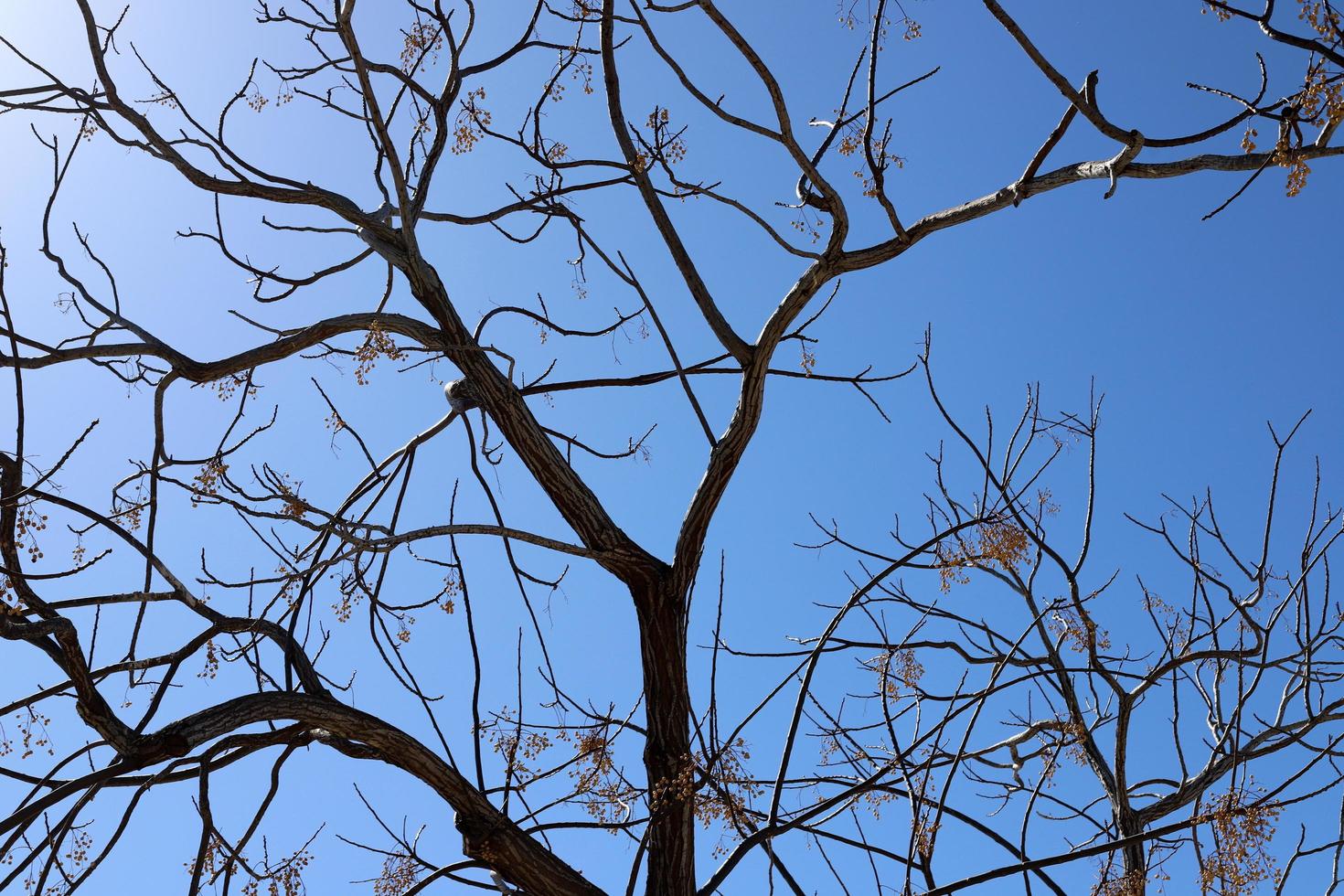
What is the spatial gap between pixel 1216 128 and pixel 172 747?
3.28 meters

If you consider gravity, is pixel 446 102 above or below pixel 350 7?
above

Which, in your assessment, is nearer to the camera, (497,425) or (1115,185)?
(1115,185)

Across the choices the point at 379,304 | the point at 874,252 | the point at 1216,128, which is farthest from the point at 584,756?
the point at 1216,128

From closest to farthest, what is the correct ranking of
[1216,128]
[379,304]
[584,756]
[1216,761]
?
[1216,128] < [584,756] < [1216,761] < [379,304]

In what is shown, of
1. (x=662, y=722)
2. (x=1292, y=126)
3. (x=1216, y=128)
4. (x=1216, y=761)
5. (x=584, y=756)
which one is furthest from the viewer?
(x=1216, y=761)

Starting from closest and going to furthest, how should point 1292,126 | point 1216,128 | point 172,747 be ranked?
point 1292,126
point 1216,128
point 172,747

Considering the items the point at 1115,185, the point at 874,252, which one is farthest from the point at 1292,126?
the point at 874,252

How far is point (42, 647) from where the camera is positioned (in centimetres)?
326

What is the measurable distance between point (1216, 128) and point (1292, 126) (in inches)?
8.7

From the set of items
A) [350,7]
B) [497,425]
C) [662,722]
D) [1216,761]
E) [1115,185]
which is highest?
[350,7]

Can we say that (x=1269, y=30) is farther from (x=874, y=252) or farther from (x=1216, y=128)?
(x=874, y=252)

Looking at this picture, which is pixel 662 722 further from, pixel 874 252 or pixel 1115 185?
pixel 1115 185

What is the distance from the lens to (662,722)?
413 cm

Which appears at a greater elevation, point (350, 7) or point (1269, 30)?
point (350, 7)
